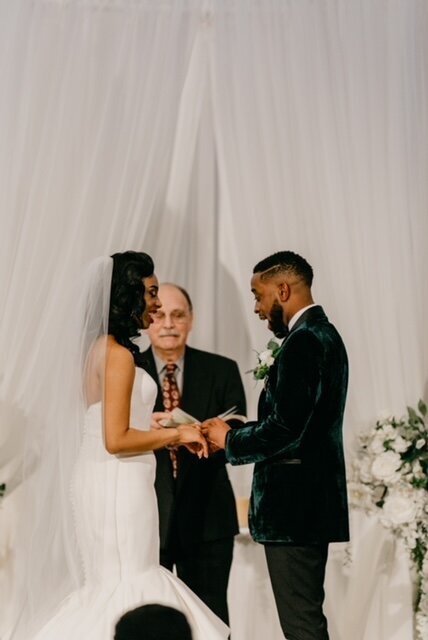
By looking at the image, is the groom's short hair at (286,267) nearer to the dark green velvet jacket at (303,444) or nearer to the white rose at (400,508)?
the dark green velvet jacket at (303,444)

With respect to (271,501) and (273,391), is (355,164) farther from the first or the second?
(271,501)

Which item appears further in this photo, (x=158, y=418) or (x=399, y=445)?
(x=399, y=445)

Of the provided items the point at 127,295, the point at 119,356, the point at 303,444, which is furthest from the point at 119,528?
the point at 127,295

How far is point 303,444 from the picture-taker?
3838 millimetres

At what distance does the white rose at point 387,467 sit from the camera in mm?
4473

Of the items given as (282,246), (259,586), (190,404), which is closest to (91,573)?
(190,404)

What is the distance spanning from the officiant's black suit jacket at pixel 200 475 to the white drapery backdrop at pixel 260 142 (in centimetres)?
33

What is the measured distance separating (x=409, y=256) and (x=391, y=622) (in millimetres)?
1652

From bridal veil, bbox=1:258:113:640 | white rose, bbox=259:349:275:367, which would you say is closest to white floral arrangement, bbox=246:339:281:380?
white rose, bbox=259:349:275:367

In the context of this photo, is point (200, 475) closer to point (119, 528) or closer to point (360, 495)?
point (360, 495)

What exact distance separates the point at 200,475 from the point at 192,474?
0.12 feet

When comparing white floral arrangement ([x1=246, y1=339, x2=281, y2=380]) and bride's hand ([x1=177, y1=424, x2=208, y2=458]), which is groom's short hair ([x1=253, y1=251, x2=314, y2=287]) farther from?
bride's hand ([x1=177, y1=424, x2=208, y2=458])

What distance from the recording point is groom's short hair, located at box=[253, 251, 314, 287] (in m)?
3.97

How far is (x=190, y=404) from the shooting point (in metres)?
4.75
